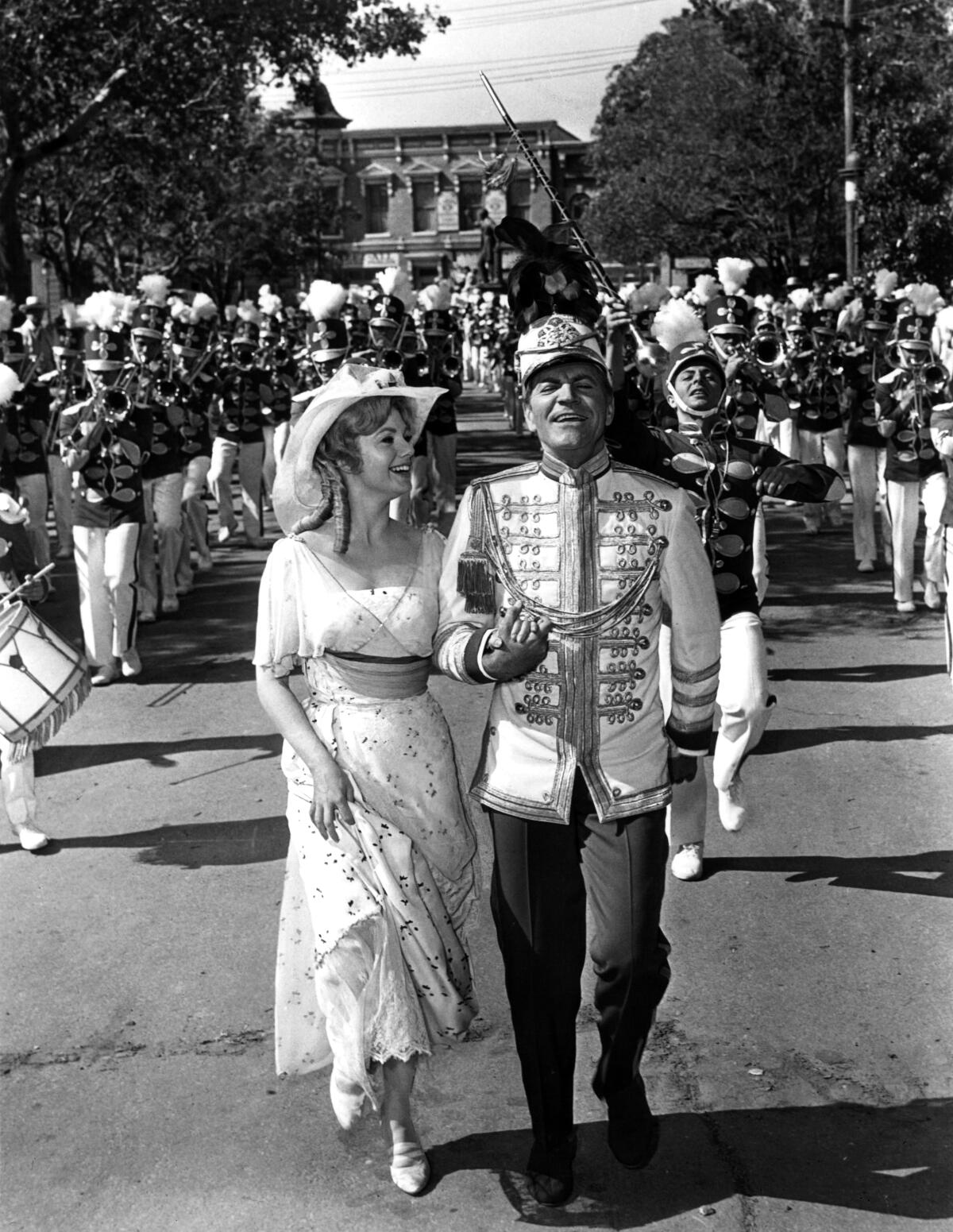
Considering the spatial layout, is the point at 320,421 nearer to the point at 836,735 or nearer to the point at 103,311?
the point at 836,735

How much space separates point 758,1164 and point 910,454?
7.99m

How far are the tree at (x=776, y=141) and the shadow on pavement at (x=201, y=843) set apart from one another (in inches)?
805

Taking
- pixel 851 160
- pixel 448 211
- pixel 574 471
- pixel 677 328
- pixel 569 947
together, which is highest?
pixel 448 211

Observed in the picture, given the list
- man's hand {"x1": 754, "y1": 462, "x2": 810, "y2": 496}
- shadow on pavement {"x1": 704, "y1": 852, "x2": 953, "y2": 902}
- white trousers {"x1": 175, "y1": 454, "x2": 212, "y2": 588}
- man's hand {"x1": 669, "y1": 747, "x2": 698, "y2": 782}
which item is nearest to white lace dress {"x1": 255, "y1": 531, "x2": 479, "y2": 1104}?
man's hand {"x1": 669, "y1": 747, "x2": 698, "y2": 782}

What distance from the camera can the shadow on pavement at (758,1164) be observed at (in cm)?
402

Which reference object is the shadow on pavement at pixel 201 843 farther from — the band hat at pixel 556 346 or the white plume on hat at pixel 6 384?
the band hat at pixel 556 346

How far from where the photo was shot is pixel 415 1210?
13.3 ft

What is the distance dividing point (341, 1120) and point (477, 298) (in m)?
38.8

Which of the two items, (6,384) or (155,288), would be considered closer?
(6,384)

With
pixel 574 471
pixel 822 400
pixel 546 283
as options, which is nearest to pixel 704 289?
pixel 822 400

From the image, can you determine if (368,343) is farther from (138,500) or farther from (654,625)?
(654,625)

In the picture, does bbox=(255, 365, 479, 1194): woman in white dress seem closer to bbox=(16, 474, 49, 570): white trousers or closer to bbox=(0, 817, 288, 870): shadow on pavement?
bbox=(0, 817, 288, 870): shadow on pavement

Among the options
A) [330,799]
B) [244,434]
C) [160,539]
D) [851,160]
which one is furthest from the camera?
[851,160]

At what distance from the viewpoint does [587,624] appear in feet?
13.4
